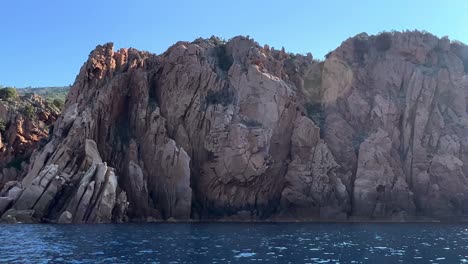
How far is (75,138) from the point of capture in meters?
82.2

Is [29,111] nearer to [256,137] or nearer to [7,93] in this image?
[7,93]

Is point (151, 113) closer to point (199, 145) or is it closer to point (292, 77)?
point (199, 145)

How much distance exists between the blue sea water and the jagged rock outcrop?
36.9 metres

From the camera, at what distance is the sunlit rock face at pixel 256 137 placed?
84.7 m

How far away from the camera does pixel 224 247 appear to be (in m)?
44.4

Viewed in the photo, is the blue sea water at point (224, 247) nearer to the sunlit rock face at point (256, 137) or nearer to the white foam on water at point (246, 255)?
the white foam on water at point (246, 255)

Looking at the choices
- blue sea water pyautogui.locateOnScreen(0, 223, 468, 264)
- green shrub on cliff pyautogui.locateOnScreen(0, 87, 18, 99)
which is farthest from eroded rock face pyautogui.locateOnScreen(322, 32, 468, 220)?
green shrub on cliff pyautogui.locateOnScreen(0, 87, 18, 99)

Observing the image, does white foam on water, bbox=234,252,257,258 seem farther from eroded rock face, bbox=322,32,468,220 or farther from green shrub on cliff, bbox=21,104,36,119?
green shrub on cliff, bbox=21,104,36,119

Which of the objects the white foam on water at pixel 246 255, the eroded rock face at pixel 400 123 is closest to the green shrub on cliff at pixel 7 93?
the eroded rock face at pixel 400 123

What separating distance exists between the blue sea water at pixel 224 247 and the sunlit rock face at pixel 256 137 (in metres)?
26.3

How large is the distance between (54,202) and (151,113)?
24.6 m

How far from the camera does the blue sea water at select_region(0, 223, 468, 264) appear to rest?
36594 millimetres

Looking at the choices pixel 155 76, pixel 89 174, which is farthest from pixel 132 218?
pixel 155 76

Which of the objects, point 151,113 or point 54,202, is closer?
point 54,202
